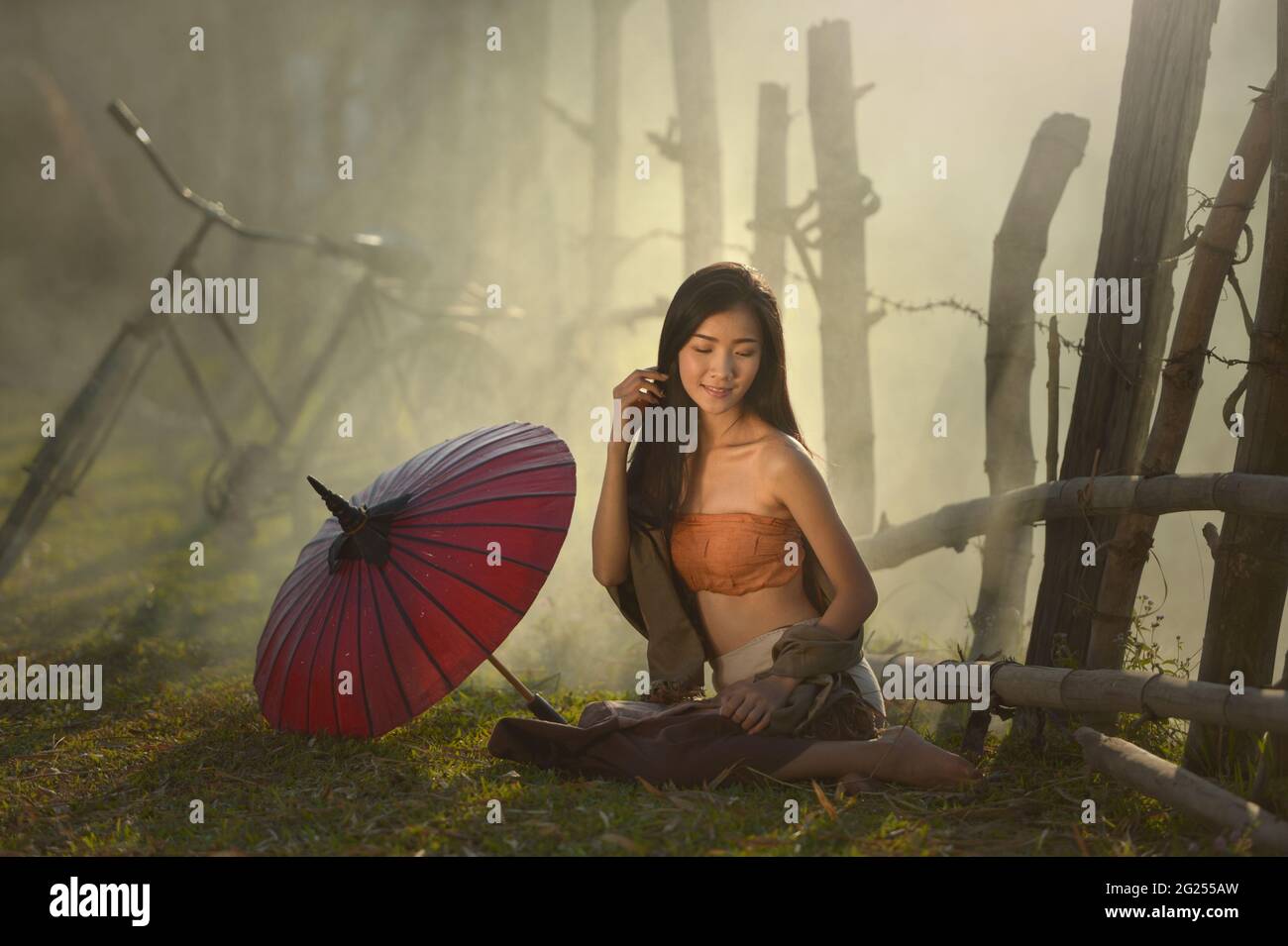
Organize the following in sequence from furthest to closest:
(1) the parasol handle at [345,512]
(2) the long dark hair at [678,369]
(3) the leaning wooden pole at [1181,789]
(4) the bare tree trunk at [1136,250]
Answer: (4) the bare tree trunk at [1136,250]
(1) the parasol handle at [345,512]
(2) the long dark hair at [678,369]
(3) the leaning wooden pole at [1181,789]

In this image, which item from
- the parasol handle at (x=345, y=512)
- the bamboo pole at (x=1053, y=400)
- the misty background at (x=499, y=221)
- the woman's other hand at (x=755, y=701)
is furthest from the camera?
the misty background at (x=499, y=221)

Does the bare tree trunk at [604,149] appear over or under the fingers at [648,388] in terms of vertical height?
over

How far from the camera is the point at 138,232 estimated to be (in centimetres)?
1886

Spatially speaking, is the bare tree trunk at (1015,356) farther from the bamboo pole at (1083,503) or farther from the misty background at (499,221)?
the misty background at (499,221)

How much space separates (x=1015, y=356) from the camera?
18.0 ft

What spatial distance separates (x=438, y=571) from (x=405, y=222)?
49.5 ft

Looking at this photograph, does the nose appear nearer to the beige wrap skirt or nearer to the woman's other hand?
the beige wrap skirt

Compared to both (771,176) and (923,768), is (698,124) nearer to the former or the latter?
(771,176)

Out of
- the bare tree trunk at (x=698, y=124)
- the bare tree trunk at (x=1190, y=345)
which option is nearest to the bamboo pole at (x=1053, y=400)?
the bare tree trunk at (x=1190, y=345)

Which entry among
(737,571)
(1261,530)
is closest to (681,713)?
(737,571)

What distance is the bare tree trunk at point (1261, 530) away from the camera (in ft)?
12.3

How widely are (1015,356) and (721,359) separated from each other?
2.19m

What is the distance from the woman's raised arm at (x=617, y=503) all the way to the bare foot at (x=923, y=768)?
1053mm
